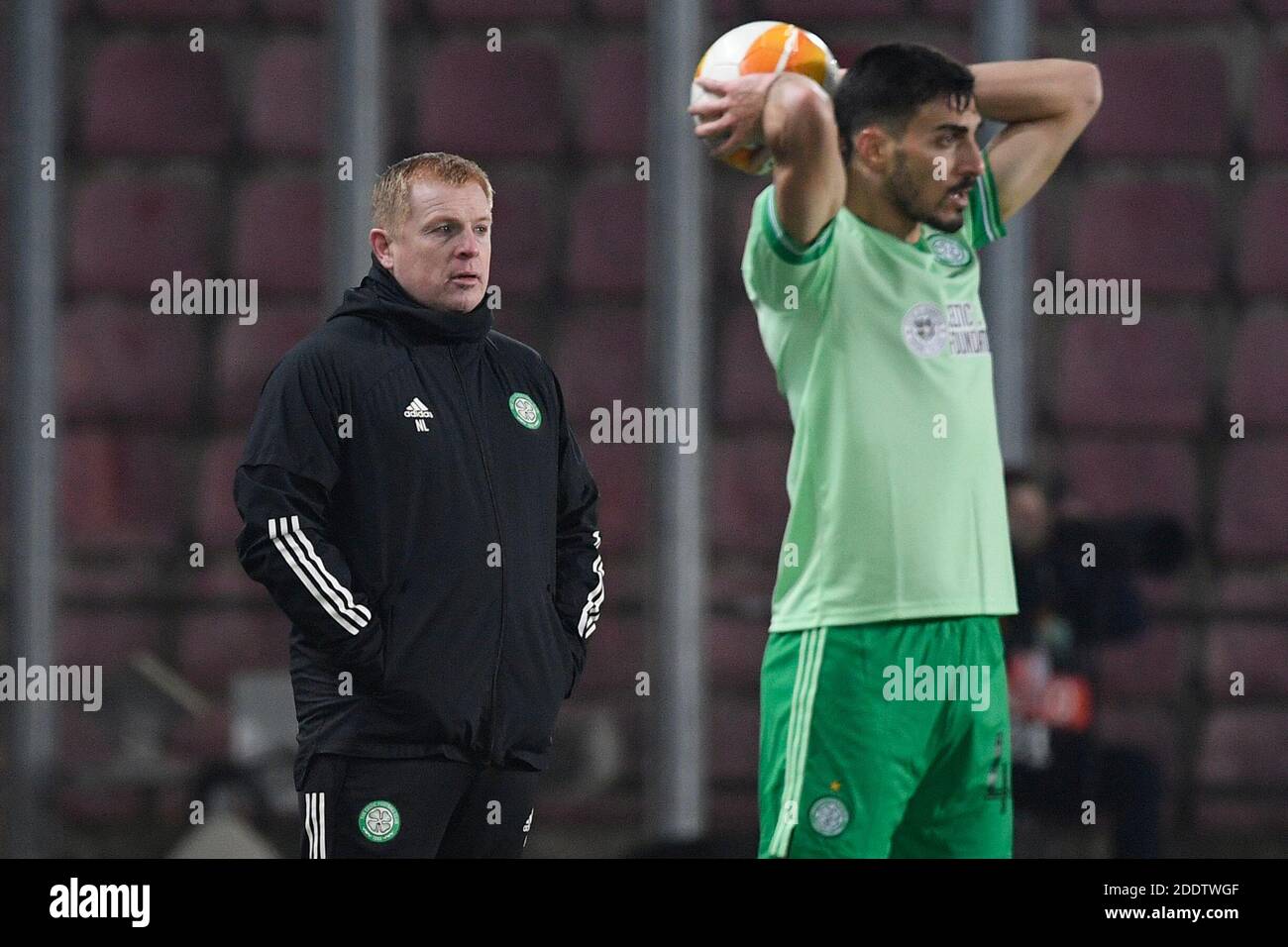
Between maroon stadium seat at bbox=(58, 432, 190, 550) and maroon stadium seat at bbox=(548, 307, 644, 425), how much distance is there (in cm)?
101

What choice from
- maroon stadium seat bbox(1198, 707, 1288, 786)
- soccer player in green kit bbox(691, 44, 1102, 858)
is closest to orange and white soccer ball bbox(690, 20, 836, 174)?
soccer player in green kit bbox(691, 44, 1102, 858)

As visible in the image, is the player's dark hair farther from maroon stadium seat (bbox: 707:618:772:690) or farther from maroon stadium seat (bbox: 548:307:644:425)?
maroon stadium seat (bbox: 707:618:772:690)

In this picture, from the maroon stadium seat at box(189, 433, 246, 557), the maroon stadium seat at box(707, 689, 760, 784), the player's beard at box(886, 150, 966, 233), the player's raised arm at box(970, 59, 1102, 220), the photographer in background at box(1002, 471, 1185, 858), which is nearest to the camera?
the player's beard at box(886, 150, 966, 233)

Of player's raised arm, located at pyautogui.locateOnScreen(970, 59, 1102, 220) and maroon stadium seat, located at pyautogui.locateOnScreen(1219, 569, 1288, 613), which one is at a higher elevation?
player's raised arm, located at pyautogui.locateOnScreen(970, 59, 1102, 220)

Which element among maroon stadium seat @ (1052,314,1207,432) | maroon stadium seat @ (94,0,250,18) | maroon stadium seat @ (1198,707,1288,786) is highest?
maroon stadium seat @ (94,0,250,18)

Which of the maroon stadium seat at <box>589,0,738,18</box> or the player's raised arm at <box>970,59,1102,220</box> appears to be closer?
the player's raised arm at <box>970,59,1102,220</box>

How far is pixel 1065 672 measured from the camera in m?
4.04

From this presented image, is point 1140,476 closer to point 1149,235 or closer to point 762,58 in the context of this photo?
point 1149,235

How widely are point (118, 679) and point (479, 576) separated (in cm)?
243

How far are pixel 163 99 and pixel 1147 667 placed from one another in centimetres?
282

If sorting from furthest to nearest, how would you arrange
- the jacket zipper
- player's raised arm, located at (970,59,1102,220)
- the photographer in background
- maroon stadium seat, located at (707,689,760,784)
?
maroon stadium seat, located at (707,689,760,784), the photographer in background, player's raised arm, located at (970,59,1102,220), the jacket zipper

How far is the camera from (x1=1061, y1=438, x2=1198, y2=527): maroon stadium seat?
14.8ft

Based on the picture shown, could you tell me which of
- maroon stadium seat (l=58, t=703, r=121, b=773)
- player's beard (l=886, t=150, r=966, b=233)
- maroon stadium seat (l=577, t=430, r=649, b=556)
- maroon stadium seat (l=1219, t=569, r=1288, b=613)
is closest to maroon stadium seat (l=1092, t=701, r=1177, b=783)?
maroon stadium seat (l=1219, t=569, r=1288, b=613)
